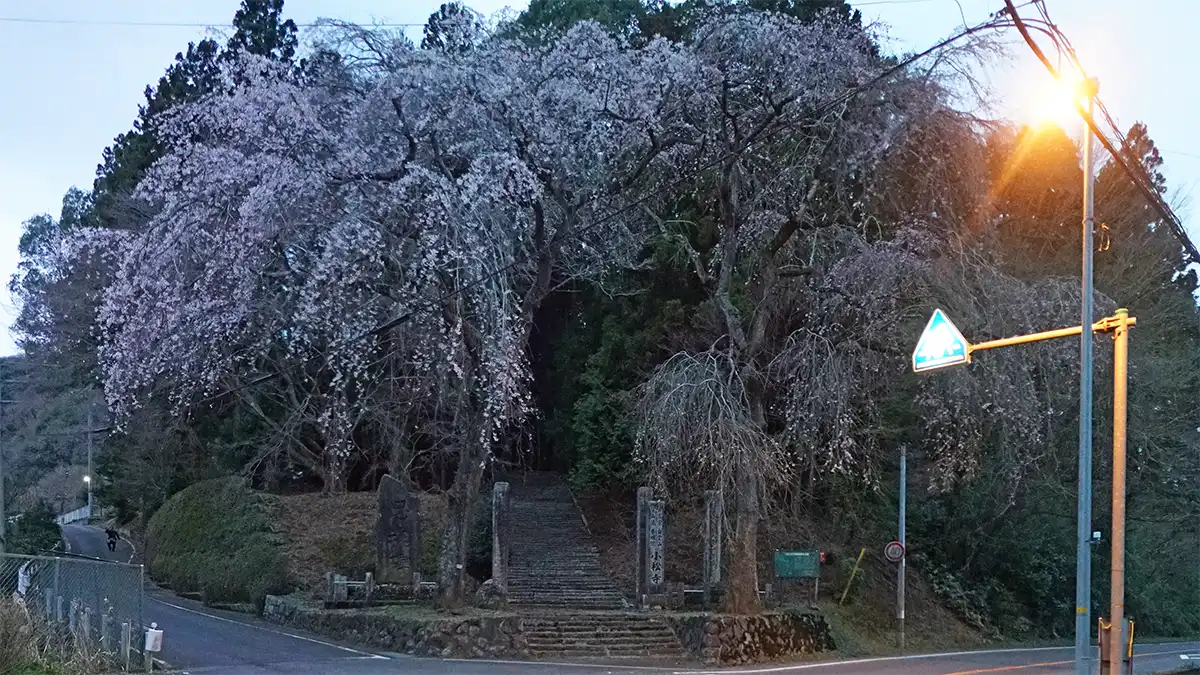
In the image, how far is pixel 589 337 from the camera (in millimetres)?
31906

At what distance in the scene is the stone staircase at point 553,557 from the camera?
79.3 ft

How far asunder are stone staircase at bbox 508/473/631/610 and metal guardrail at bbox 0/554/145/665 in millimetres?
9946

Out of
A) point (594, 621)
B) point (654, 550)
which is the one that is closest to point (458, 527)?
point (594, 621)

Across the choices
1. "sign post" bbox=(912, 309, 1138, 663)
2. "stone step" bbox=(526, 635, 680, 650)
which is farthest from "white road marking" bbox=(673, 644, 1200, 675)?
"sign post" bbox=(912, 309, 1138, 663)

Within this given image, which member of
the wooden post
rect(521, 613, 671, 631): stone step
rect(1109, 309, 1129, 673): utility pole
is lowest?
rect(521, 613, 671, 631): stone step

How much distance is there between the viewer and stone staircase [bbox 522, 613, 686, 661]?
19.3 m

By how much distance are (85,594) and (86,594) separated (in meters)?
0.03

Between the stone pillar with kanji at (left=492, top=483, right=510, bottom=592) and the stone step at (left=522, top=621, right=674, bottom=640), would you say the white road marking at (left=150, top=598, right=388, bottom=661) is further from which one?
the stone pillar with kanji at (left=492, top=483, right=510, bottom=592)

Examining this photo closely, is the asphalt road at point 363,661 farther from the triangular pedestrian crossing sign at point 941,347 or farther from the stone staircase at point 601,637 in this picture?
the triangular pedestrian crossing sign at point 941,347

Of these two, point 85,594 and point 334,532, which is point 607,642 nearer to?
point 85,594

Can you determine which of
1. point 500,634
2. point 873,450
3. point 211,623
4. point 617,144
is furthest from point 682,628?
point 211,623

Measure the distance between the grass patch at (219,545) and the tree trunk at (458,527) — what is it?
949 centimetres

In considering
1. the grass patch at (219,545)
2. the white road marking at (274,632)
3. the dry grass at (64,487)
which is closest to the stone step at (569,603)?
the white road marking at (274,632)

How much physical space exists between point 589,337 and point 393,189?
50.0ft
